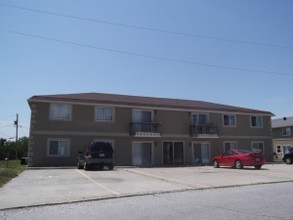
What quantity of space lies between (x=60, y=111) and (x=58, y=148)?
3.04 metres

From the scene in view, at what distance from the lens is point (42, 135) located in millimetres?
28328

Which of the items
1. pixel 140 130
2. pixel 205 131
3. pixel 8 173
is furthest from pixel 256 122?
pixel 8 173

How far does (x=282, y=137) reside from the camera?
55.0 metres

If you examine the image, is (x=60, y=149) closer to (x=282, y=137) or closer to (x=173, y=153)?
(x=173, y=153)

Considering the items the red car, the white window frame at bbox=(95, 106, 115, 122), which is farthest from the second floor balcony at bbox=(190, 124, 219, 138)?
the white window frame at bbox=(95, 106, 115, 122)

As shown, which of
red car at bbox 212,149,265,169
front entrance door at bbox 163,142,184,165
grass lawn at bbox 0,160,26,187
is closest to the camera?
grass lawn at bbox 0,160,26,187

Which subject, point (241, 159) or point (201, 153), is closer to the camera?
point (241, 159)

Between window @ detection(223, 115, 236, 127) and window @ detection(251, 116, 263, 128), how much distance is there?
2558mm

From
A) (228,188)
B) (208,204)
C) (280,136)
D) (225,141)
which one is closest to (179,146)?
(225,141)

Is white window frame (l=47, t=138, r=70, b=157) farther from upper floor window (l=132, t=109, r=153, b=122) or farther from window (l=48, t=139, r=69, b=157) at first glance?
upper floor window (l=132, t=109, r=153, b=122)

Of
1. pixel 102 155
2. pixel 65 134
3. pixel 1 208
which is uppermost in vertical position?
pixel 65 134

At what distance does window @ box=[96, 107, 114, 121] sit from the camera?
30.6 meters

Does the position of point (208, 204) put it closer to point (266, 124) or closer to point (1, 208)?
point (1, 208)

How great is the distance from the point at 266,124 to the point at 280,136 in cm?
1814
